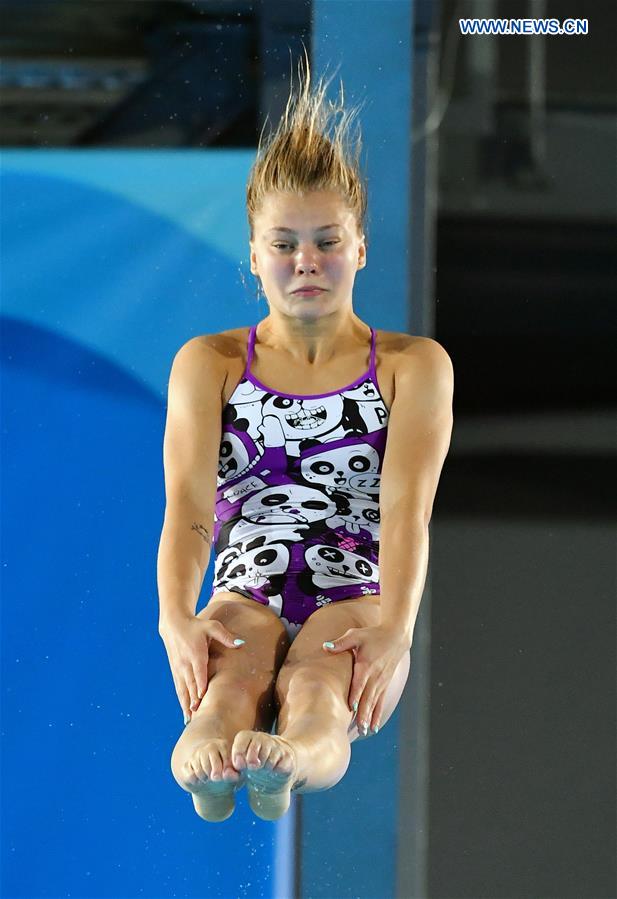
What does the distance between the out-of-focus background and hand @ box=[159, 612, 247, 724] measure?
12.9 inches

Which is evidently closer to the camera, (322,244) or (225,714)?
(225,714)

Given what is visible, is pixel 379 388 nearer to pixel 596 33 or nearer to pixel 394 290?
pixel 394 290

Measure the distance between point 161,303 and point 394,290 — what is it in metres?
0.31

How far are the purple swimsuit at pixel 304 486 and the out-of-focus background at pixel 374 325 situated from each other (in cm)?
24

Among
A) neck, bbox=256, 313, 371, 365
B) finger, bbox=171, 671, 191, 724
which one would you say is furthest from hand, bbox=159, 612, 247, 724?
neck, bbox=256, 313, 371, 365

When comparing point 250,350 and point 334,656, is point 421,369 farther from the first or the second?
point 334,656

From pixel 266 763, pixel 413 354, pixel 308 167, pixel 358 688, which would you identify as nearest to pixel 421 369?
pixel 413 354

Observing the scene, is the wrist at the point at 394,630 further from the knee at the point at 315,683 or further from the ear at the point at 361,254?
the ear at the point at 361,254

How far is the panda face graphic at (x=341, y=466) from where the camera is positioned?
53.3 inches

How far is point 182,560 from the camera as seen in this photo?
129 centimetres

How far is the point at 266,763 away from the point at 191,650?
22cm

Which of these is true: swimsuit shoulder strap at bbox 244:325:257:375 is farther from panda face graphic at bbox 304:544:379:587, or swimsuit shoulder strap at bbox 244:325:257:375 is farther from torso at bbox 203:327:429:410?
panda face graphic at bbox 304:544:379:587

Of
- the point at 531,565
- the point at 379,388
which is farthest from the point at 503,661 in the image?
the point at 379,388

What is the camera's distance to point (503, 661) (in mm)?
1691
